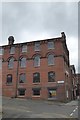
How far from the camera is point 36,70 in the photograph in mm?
41812

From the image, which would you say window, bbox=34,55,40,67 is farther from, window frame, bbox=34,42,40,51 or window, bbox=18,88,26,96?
window, bbox=18,88,26,96

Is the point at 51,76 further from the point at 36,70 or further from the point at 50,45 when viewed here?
the point at 50,45

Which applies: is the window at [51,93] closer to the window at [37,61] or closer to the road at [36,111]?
the window at [37,61]

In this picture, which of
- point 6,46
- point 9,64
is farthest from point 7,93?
point 6,46

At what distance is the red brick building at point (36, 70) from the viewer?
130 ft

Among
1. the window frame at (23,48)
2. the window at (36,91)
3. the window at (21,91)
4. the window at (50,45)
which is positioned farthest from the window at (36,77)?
the window at (50,45)

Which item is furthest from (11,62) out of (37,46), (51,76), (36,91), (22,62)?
(51,76)

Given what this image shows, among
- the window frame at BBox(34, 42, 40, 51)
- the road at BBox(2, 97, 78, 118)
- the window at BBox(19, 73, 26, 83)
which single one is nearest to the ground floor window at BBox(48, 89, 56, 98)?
the window at BBox(19, 73, 26, 83)

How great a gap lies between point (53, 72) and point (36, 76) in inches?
138

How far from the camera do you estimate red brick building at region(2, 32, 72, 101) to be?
130 ft

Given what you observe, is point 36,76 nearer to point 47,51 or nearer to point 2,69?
point 47,51

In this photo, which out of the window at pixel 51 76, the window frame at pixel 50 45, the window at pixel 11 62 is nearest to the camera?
the window at pixel 51 76

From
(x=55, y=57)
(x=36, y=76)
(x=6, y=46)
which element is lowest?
(x=36, y=76)

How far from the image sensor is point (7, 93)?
141 feet
